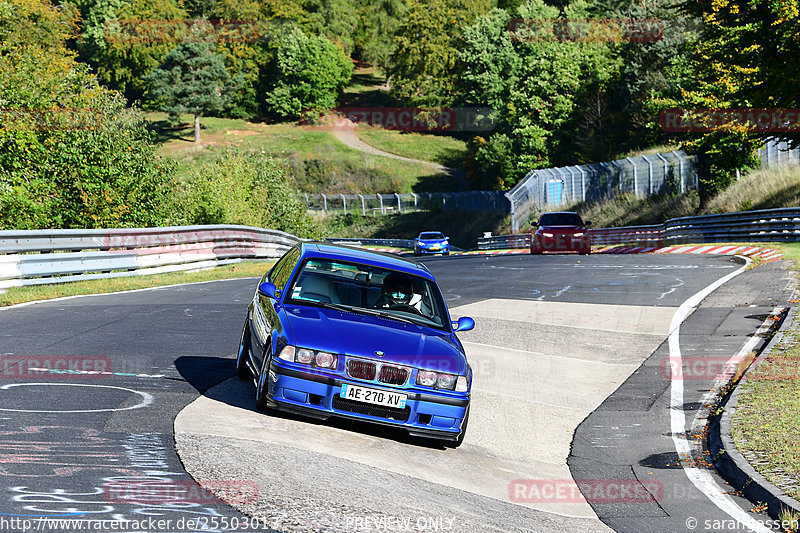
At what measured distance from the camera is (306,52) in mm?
122312

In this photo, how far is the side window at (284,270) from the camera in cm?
916

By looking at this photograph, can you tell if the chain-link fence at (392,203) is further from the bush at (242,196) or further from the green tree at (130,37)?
the green tree at (130,37)

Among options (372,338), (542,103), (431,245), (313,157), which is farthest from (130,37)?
(372,338)

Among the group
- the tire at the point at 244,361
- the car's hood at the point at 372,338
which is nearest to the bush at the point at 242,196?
the tire at the point at 244,361

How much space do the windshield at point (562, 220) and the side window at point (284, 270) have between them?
76.7 feet

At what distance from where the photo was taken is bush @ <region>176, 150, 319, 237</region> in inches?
1293

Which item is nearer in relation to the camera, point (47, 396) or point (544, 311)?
point (47, 396)

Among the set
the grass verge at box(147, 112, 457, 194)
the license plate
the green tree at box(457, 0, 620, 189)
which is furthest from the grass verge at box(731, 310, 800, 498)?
the grass verge at box(147, 112, 457, 194)

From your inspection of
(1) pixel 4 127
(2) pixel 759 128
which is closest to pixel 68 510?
(1) pixel 4 127

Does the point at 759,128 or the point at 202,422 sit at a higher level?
the point at 759,128

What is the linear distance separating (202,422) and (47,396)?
5.23 feet

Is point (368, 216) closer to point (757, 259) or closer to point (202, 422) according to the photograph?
point (757, 259)

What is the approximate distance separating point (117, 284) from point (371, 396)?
42.7 feet

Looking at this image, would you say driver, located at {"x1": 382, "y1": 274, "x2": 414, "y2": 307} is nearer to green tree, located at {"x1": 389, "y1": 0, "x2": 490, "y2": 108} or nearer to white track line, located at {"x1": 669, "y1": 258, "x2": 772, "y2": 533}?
white track line, located at {"x1": 669, "y1": 258, "x2": 772, "y2": 533}
